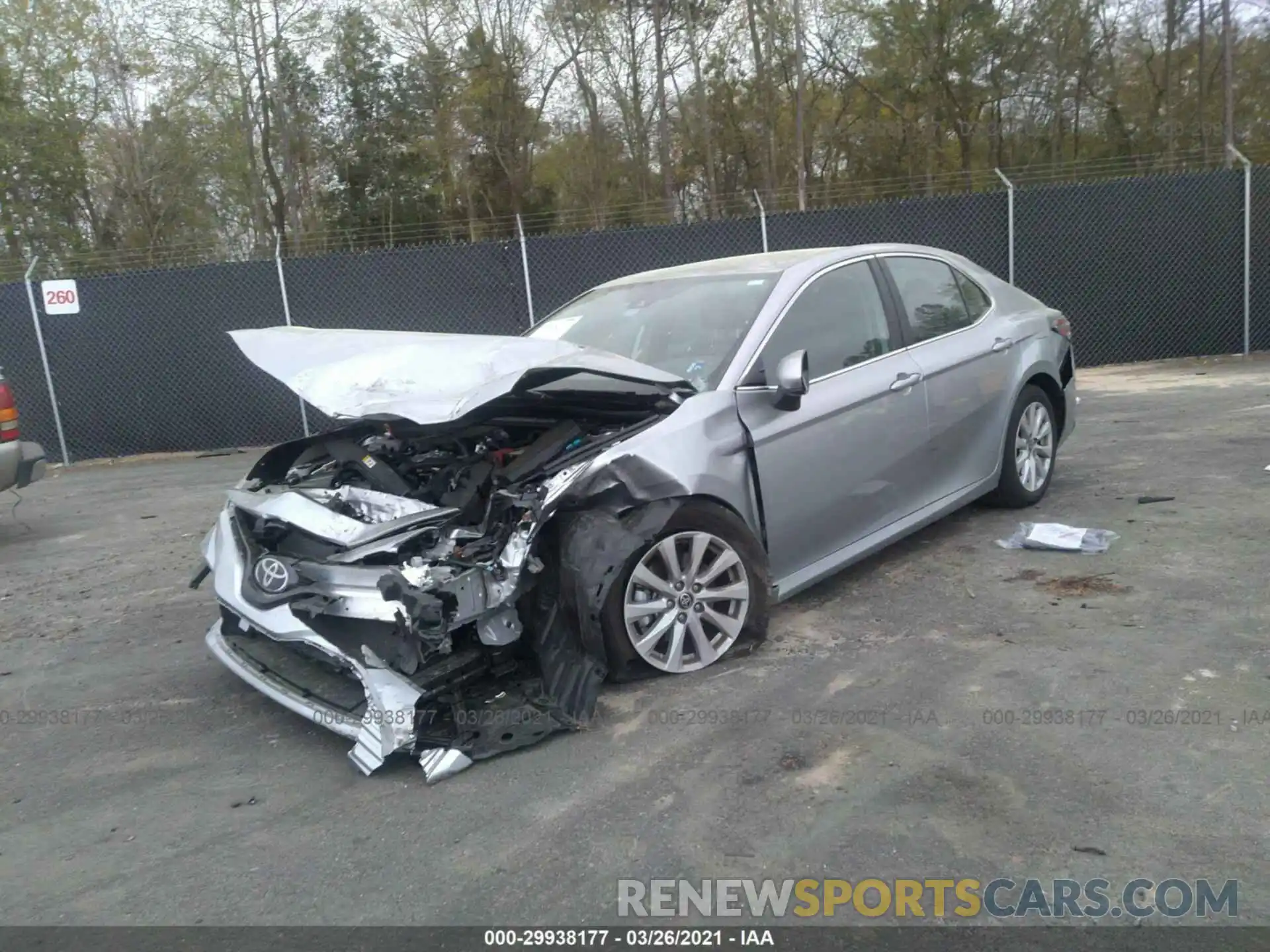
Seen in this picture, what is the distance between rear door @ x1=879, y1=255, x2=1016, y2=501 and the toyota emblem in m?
3.03

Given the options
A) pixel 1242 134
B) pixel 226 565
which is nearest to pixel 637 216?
Result: pixel 226 565

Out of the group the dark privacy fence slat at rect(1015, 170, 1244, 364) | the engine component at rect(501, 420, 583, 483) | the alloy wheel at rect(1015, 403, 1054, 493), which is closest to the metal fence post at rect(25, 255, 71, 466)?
the engine component at rect(501, 420, 583, 483)

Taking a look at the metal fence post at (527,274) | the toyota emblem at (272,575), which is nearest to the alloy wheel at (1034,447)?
the toyota emblem at (272,575)

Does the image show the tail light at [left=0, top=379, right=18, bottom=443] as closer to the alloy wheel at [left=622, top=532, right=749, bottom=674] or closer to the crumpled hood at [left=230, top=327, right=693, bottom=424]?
the crumpled hood at [left=230, top=327, right=693, bottom=424]

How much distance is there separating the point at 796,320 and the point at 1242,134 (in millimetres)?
29676

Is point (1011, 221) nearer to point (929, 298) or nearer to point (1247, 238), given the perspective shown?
point (1247, 238)

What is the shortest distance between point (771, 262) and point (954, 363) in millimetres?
1081

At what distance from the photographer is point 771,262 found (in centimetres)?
501

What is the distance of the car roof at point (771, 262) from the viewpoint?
4871 millimetres

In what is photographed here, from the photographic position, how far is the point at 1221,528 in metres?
5.26

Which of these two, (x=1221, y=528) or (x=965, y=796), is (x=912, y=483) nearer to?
(x=1221, y=528)

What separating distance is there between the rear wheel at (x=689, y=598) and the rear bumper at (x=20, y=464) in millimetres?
5303

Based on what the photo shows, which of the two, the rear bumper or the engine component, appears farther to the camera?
the rear bumper

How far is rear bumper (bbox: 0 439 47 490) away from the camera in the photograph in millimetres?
6895
